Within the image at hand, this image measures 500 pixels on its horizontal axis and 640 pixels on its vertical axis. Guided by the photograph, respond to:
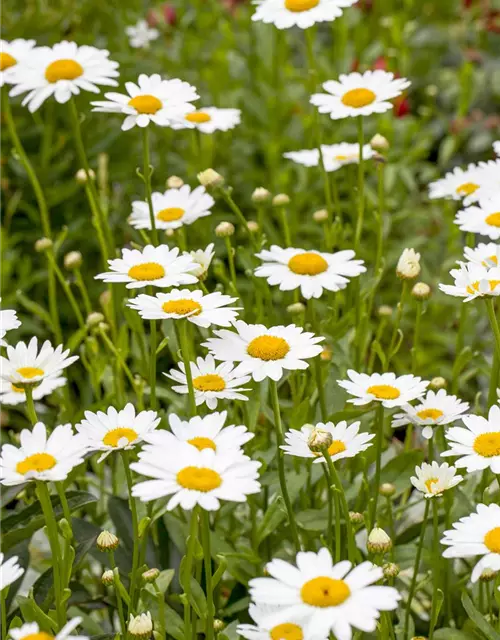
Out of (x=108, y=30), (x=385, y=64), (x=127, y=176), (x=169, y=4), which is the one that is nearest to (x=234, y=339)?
(x=127, y=176)

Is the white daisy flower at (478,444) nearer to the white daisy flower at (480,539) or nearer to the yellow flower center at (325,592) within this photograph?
the white daisy flower at (480,539)

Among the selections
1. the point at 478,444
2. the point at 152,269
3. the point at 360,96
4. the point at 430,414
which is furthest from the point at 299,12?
the point at 478,444

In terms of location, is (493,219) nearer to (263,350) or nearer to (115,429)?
(263,350)

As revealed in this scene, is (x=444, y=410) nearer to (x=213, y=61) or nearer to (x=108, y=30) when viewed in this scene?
(x=213, y=61)

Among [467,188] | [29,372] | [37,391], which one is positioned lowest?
→ [37,391]

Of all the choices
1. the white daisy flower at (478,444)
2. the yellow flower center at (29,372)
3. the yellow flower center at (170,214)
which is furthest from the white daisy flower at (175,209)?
the white daisy flower at (478,444)

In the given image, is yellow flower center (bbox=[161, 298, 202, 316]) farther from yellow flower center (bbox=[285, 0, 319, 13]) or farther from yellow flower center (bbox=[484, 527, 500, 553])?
yellow flower center (bbox=[285, 0, 319, 13])
